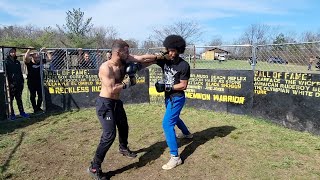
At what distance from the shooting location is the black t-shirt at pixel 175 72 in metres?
4.45

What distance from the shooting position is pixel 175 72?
4504 millimetres

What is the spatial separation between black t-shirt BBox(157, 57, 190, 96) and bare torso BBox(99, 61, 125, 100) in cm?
73

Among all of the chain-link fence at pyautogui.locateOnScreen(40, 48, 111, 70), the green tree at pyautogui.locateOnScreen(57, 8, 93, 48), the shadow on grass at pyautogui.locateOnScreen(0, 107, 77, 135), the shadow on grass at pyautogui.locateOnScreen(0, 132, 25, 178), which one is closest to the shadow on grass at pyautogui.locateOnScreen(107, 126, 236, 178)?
the shadow on grass at pyautogui.locateOnScreen(0, 132, 25, 178)

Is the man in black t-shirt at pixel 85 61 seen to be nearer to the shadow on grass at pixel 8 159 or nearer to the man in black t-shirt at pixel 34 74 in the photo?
the man in black t-shirt at pixel 34 74

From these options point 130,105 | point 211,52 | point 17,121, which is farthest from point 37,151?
point 211,52

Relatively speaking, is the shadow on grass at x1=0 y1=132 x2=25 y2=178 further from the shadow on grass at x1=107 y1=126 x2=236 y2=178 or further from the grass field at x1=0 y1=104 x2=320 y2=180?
the shadow on grass at x1=107 y1=126 x2=236 y2=178

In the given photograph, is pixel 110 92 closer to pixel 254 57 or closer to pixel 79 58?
pixel 254 57

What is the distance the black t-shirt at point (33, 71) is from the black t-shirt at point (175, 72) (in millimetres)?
5056

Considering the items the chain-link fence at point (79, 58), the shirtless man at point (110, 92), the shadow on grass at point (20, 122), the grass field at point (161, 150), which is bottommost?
the grass field at point (161, 150)

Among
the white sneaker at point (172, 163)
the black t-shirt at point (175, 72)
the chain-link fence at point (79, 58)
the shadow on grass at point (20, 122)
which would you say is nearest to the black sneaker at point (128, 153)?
the white sneaker at point (172, 163)

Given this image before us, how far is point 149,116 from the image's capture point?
781 centimetres

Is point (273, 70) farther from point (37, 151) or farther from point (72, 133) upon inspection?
point (37, 151)

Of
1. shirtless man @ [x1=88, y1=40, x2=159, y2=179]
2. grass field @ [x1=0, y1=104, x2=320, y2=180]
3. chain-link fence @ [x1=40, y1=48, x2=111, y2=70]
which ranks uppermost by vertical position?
chain-link fence @ [x1=40, y1=48, x2=111, y2=70]

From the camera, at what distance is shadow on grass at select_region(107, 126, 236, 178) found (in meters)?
4.58
